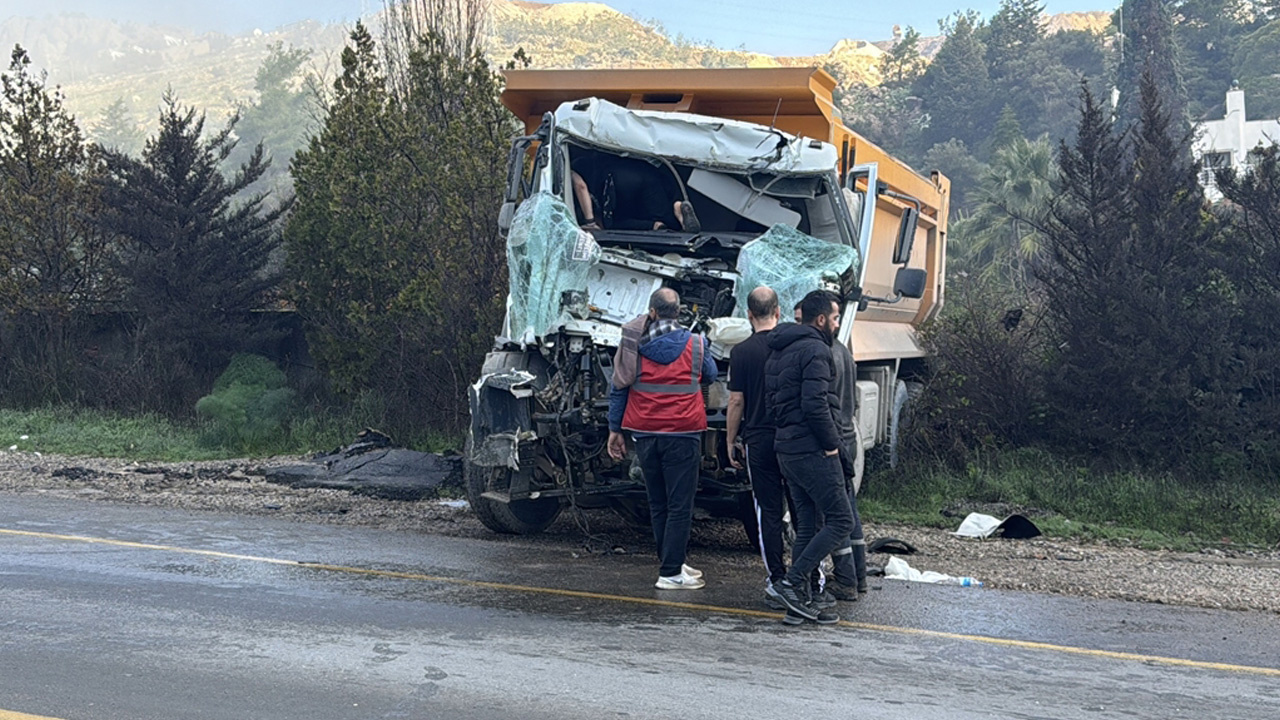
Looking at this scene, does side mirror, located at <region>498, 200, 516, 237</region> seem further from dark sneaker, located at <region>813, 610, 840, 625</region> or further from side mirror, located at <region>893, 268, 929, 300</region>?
dark sneaker, located at <region>813, 610, 840, 625</region>

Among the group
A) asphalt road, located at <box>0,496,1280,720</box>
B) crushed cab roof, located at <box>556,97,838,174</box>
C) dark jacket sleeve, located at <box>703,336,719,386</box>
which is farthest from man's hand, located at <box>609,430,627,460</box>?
crushed cab roof, located at <box>556,97,838,174</box>

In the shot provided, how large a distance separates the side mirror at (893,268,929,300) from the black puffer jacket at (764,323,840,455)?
3328mm

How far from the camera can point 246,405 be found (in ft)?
54.9

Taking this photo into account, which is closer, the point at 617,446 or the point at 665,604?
Result: the point at 665,604

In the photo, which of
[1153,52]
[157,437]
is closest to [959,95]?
[1153,52]

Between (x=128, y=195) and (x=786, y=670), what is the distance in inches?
601

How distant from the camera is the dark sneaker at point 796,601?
6.56 m

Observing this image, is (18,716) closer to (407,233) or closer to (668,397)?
(668,397)

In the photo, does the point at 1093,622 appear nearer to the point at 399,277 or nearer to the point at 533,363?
the point at 533,363

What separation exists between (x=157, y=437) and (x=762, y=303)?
10502mm

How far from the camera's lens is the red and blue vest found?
7.56 metres

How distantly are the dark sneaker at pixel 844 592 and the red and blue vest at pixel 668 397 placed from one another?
1180mm

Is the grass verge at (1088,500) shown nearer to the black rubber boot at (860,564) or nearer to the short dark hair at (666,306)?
the black rubber boot at (860,564)

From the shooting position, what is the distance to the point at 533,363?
9.07m
